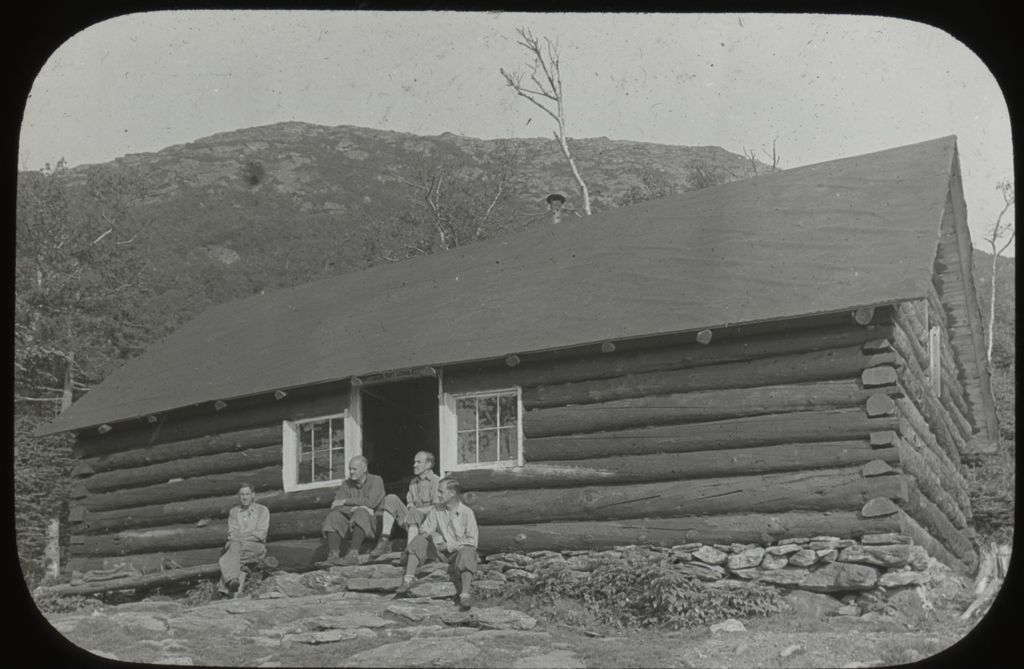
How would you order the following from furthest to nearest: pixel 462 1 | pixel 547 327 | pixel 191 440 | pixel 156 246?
pixel 156 246
pixel 191 440
pixel 547 327
pixel 462 1

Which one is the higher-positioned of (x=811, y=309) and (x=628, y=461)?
(x=811, y=309)

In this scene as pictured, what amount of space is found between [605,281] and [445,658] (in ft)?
19.5

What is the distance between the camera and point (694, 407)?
1237 cm

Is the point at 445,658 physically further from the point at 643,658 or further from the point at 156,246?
the point at 156,246

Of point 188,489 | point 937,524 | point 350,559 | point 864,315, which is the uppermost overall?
point 864,315

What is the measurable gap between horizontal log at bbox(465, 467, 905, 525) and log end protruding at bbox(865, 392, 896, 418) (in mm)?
615

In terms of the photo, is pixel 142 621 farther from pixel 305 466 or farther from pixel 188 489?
pixel 188 489

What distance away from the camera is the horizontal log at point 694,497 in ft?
37.1

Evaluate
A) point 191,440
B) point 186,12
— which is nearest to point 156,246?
point 191,440

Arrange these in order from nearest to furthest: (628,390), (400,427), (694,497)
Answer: (694,497)
(628,390)
(400,427)

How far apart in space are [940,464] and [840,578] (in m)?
4.05

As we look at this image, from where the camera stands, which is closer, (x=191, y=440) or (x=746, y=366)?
(x=746, y=366)

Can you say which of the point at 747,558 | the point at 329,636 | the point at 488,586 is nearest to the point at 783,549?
the point at 747,558

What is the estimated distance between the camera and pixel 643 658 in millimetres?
10031
